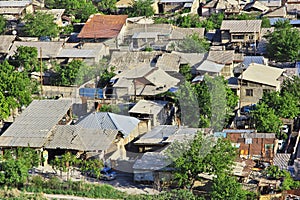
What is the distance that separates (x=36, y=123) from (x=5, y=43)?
5.54 metres

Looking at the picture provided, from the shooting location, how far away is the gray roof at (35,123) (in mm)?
11469

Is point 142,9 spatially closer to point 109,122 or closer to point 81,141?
point 109,122

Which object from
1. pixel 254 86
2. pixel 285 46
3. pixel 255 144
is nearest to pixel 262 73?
pixel 254 86

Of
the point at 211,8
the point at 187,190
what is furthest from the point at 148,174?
the point at 211,8

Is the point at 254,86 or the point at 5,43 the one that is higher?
the point at 5,43

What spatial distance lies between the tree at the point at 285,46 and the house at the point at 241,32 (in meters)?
1.27

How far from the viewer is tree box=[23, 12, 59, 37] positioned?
1812 centimetres

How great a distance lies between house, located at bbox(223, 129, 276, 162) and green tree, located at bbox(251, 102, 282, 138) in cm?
36

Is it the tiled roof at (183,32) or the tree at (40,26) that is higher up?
the tree at (40,26)

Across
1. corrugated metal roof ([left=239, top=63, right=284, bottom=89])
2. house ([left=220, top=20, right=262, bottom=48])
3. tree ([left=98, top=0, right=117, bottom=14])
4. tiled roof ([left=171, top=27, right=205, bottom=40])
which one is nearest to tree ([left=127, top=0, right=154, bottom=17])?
tree ([left=98, top=0, right=117, bottom=14])

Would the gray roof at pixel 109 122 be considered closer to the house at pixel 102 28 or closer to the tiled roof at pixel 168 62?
the tiled roof at pixel 168 62

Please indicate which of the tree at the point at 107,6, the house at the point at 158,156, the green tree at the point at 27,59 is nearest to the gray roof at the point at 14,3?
A: the tree at the point at 107,6

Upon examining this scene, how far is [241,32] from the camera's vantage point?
17.9 metres

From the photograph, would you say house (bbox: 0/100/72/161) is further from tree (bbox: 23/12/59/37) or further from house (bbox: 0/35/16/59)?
tree (bbox: 23/12/59/37)
